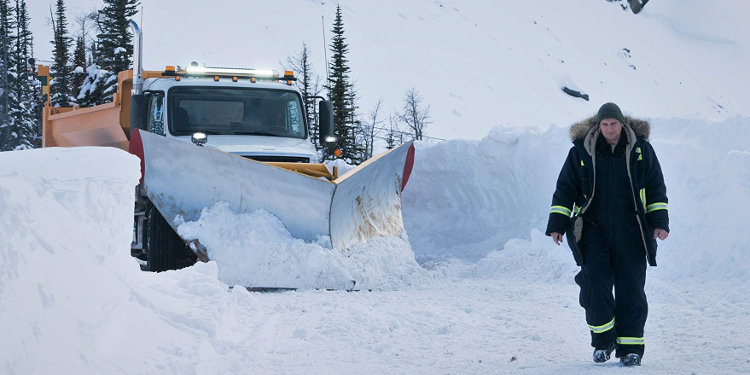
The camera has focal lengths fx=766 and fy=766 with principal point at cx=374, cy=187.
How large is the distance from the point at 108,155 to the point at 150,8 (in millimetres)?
109142

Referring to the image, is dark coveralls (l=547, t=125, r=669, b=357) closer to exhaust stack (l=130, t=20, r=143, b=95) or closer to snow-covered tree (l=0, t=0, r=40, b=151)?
exhaust stack (l=130, t=20, r=143, b=95)

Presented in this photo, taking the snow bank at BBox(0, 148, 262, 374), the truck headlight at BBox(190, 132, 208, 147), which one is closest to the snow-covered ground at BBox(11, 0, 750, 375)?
the snow bank at BBox(0, 148, 262, 374)

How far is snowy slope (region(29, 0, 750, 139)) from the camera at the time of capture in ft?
307

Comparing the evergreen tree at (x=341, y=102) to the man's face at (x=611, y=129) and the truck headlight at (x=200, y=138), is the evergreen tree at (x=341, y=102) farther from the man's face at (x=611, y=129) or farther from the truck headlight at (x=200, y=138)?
the man's face at (x=611, y=129)

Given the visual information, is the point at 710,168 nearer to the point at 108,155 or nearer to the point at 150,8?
the point at 108,155

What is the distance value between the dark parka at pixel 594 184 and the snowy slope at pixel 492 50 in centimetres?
7111

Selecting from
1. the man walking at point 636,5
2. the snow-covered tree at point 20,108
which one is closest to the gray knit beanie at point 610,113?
the snow-covered tree at point 20,108

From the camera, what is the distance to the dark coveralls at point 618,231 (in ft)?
14.0

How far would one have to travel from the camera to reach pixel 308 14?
114 meters

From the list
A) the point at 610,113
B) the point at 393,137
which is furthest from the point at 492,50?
the point at 610,113

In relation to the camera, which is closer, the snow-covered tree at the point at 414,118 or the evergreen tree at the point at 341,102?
the evergreen tree at the point at 341,102

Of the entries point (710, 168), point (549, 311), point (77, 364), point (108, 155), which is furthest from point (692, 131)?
point (77, 364)

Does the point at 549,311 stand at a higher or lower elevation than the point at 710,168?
lower

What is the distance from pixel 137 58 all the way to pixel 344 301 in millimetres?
3920
